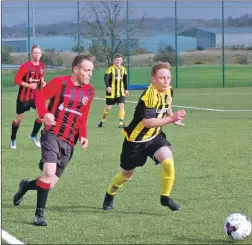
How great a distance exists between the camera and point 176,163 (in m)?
12.1

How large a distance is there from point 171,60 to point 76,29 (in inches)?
203

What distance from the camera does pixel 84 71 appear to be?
791cm

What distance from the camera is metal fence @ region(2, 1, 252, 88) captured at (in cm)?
3738

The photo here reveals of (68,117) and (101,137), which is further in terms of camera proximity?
(101,137)

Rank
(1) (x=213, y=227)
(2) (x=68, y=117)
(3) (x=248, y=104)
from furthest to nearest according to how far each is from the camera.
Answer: (3) (x=248, y=104)
(2) (x=68, y=117)
(1) (x=213, y=227)

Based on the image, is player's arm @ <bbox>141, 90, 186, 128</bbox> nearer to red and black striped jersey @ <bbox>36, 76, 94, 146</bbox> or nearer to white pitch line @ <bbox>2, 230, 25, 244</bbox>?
red and black striped jersey @ <bbox>36, 76, 94, 146</bbox>

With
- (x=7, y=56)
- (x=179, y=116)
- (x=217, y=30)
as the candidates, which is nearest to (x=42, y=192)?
(x=179, y=116)

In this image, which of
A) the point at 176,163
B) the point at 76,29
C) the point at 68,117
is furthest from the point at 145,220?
the point at 76,29

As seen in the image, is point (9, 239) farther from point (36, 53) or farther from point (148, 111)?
point (36, 53)

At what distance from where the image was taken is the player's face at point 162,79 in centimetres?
814

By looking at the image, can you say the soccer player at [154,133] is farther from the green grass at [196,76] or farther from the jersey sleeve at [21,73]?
the green grass at [196,76]

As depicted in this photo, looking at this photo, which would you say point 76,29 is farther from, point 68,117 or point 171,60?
point 68,117

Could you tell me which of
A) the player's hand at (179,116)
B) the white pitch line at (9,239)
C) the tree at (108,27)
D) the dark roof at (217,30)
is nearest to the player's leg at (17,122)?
the player's hand at (179,116)

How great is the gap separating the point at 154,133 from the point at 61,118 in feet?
3.65
